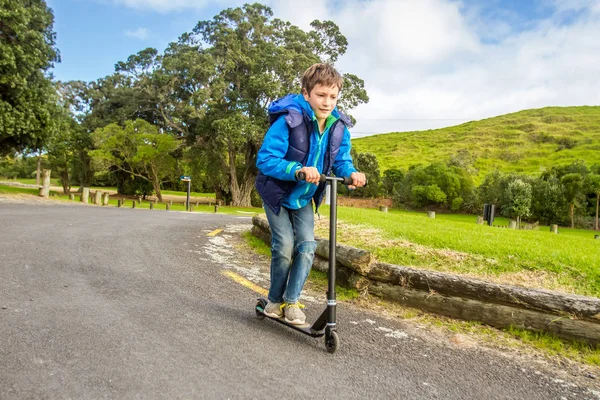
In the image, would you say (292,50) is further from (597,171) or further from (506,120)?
Result: (506,120)

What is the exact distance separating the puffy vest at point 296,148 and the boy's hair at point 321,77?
0.83 ft

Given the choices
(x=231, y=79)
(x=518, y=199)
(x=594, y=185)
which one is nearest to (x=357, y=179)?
(x=231, y=79)

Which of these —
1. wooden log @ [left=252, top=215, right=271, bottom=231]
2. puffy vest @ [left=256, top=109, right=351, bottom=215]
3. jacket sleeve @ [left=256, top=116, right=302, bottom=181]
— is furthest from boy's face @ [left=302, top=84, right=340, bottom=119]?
wooden log @ [left=252, top=215, right=271, bottom=231]

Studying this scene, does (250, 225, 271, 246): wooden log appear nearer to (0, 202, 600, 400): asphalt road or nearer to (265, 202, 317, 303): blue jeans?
(0, 202, 600, 400): asphalt road

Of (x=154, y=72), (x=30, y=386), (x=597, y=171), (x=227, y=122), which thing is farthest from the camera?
(x=597, y=171)

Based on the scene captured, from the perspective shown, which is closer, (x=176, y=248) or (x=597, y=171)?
(x=176, y=248)

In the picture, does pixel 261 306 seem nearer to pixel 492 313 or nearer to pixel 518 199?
pixel 492 313

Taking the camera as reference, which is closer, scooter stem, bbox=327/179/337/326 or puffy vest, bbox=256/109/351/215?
scooter stem, bbox=327/179/337/326

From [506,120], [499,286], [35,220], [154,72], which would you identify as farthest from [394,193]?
[506,120]

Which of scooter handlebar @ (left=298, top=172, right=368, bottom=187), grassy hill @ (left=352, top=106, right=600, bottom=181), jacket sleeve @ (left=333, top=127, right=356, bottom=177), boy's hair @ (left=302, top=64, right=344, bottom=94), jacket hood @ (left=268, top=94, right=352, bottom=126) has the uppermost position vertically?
→ grassy hill @ (left=352, top=106, right=600, bottom=181)

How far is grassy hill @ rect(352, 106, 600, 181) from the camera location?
74062 millimetres

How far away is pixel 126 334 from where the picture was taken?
2.90 meters

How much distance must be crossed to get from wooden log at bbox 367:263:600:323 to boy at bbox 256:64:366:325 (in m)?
1.20

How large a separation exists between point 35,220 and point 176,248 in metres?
4.54
